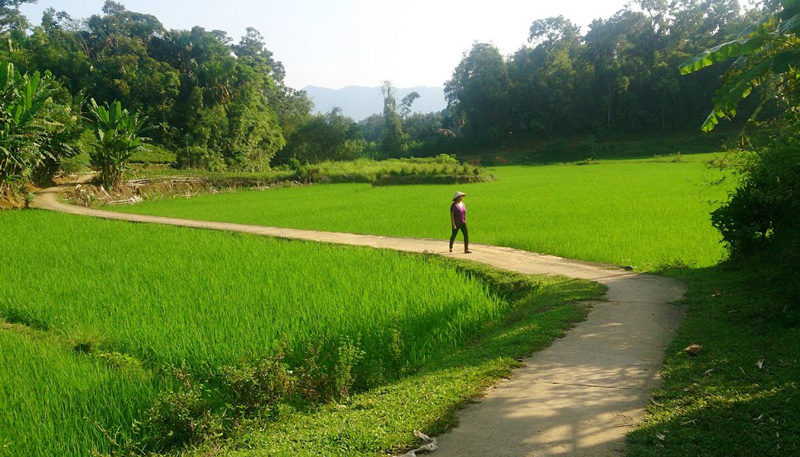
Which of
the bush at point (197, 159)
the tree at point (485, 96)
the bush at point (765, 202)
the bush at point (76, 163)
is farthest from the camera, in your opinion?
the tree at point (485, 96)

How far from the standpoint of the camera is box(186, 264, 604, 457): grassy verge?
296 centimetres

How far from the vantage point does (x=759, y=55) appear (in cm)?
630

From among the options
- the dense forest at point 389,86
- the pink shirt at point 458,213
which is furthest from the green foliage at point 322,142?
the pink shirt at point 458,213

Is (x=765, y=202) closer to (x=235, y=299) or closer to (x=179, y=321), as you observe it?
(x=235, y=299)

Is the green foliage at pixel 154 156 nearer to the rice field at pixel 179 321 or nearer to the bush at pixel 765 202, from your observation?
the rice field at pixel 179 321

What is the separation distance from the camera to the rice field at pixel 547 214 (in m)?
8.92

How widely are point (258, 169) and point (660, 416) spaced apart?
3787 centimetres

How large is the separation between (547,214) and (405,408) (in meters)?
11.2

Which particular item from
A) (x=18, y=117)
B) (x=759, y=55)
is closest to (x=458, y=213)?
(x=759, y=55)

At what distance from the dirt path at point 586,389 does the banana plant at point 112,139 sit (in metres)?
19.9

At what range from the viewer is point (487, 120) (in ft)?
169

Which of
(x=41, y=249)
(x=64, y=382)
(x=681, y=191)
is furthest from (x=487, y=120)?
(x=64, y=382)

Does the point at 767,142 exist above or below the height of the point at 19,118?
below

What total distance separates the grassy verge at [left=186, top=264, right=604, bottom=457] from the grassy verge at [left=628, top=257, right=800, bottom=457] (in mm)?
1042
